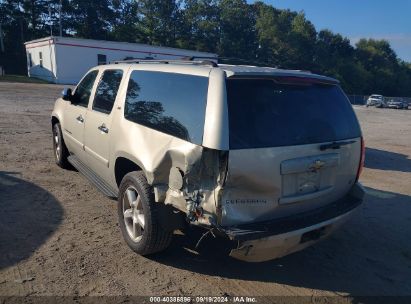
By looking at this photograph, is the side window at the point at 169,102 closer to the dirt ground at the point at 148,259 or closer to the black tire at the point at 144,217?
the black tire at the point at 144,217

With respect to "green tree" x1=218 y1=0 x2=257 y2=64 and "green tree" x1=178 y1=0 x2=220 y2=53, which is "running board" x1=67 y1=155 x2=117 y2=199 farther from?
"green tree" x1=218 y1=0 x2=257 y2=64

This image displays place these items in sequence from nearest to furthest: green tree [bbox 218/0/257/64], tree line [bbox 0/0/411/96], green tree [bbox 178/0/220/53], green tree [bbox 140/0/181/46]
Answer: tree line [bbox 0/0/411/96] < green tree [bbox 140/0/181/46] < green tree [bbox 178/0/220/53] < green tree [bbox 218/0/257/64]

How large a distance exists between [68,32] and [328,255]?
59111 millimetres

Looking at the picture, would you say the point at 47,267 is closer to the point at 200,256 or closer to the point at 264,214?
the point at 200,256

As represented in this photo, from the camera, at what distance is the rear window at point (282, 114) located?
304 cm

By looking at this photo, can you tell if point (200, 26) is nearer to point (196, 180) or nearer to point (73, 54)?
point (73, 54)

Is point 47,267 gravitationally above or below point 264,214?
below

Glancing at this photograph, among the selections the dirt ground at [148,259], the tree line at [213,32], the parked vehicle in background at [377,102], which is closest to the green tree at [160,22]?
the tree line at [213,32]

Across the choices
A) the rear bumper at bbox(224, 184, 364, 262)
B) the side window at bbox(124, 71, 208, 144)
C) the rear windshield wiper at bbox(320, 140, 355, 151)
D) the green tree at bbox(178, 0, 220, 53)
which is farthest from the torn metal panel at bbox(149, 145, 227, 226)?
the green tree at bbox(178, 0, 220, 53)

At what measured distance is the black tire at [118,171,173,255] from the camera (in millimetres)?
3451

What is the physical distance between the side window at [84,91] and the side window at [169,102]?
1.29 metres

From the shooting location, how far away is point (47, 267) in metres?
3.52

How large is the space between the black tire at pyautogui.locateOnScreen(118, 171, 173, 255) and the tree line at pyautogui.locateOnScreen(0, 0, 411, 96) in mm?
45776

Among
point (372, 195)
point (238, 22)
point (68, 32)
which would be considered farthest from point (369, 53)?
point (372, 195)
